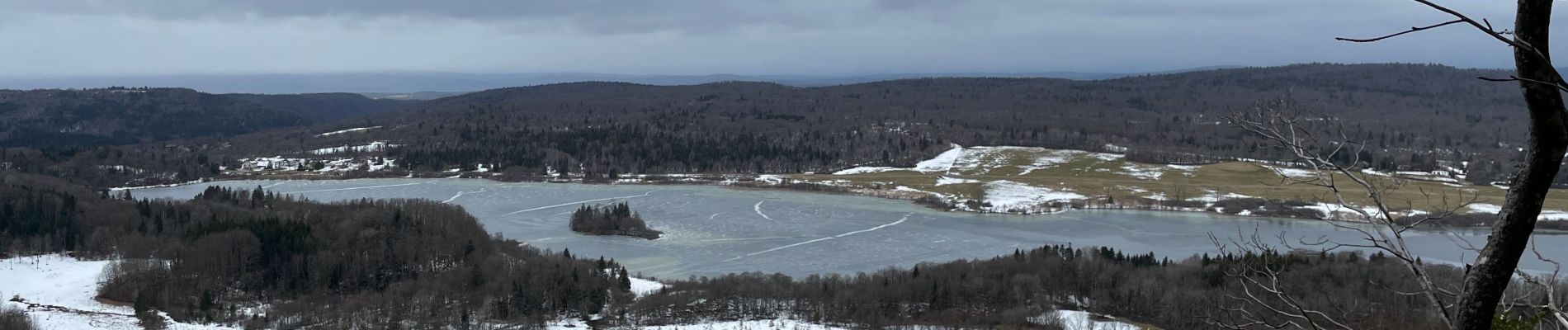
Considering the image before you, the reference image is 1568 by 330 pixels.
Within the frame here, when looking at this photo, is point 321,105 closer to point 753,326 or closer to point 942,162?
point 942,162

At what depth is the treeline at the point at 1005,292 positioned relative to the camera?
2952 cm

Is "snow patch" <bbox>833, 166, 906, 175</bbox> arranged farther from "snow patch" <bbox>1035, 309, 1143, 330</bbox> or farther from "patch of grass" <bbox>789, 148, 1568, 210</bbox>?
"snow patch" <bbox>1035, 309, 1143, 330</bbox>

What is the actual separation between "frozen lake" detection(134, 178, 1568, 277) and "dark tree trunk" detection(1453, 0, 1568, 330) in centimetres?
3246

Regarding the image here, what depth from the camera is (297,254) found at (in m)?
37.6

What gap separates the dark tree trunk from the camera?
2678mm

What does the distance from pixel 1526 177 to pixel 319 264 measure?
3911 cm

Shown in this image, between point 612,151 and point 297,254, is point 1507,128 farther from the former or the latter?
point 297,254

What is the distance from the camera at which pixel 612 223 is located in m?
48.1

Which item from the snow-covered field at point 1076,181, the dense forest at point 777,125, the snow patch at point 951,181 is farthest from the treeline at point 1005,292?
the snow patch at point 951,181

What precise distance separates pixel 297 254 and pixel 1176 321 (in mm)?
29415

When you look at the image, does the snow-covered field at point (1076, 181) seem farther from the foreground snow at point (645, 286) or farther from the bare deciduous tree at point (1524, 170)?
the bare deciduous tree at point (1524, 170)

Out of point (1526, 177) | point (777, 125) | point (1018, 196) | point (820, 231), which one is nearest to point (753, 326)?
point (820, 231)

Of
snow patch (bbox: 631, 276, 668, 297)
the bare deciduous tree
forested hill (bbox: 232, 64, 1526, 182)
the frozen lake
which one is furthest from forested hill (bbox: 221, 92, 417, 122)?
the bare deciduous tree

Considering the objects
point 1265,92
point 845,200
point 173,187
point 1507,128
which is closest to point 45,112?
point 173,187
